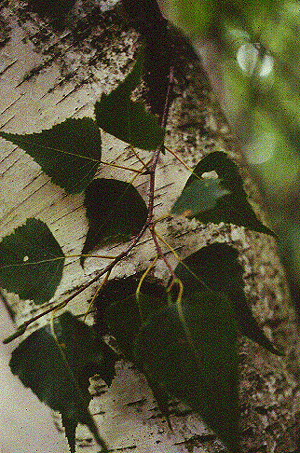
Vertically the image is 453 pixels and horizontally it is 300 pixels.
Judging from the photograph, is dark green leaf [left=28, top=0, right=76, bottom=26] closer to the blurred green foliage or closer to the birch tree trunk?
the birch tree trunk

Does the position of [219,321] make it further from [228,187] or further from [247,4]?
[247,4]

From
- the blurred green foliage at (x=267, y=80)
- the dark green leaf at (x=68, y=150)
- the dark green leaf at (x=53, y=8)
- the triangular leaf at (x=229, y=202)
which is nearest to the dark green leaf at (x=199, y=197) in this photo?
the triangular leaf at (x=229, y=202)

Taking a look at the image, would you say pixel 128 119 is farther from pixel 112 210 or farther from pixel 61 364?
pixel 61 364

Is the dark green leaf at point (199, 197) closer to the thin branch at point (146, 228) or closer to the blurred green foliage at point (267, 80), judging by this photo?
the thin branch at point (146, 228)

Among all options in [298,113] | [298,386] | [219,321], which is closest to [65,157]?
[219,321]

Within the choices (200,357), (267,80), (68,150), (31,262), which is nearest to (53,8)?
(68,150)

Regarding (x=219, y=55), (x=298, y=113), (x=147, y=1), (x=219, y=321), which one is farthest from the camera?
(x=219, y=55)
